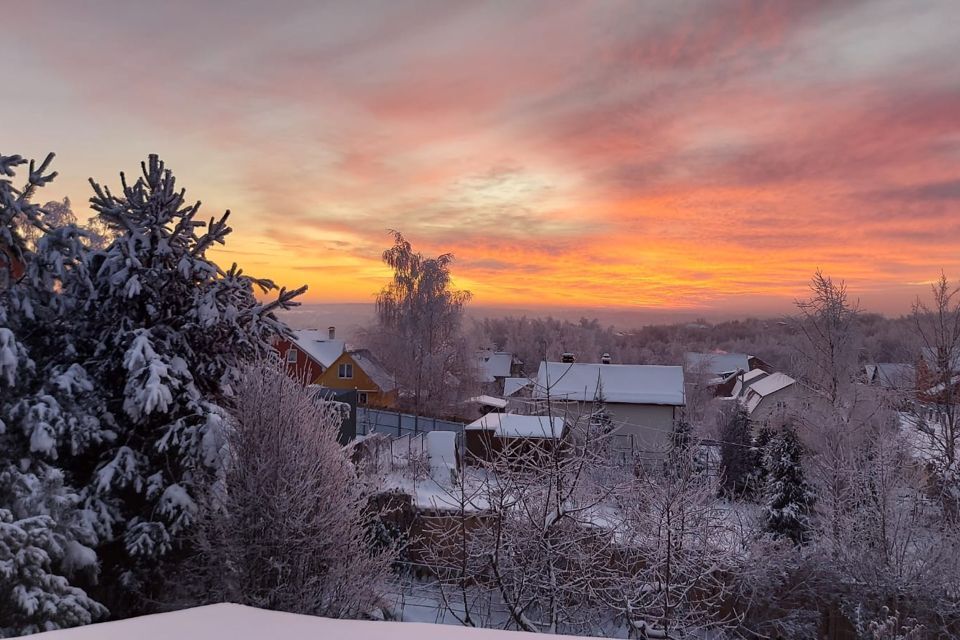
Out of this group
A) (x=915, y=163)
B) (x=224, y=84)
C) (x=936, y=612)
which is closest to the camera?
(x=936, y=612)

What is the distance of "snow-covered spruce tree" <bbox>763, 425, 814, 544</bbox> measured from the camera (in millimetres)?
13469

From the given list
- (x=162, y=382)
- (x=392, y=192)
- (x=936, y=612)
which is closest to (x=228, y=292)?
(x=162, y=382)

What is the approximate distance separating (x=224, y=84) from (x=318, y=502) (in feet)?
23.3

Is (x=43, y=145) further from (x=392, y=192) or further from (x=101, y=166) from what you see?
(x=392, y=192)

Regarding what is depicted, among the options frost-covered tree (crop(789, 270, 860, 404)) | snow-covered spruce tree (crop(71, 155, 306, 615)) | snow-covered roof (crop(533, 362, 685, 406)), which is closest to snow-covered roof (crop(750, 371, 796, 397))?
snow-covered roof (crop(533, 362, 685, 406))

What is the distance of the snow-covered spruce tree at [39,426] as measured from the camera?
5.33 meters

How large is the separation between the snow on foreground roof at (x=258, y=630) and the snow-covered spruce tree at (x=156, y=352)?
5.12 meters

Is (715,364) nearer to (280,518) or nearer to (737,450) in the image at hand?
(737,450)

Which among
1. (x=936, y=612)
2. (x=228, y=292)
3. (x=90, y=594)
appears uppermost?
(x=228, y=292)

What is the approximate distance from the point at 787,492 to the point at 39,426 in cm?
1508

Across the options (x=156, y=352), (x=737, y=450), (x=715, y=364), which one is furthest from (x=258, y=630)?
(x=715, y=364)

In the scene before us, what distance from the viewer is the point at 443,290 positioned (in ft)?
99.0

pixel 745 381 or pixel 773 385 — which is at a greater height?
pixel 773 385

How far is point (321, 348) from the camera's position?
33.3 m
